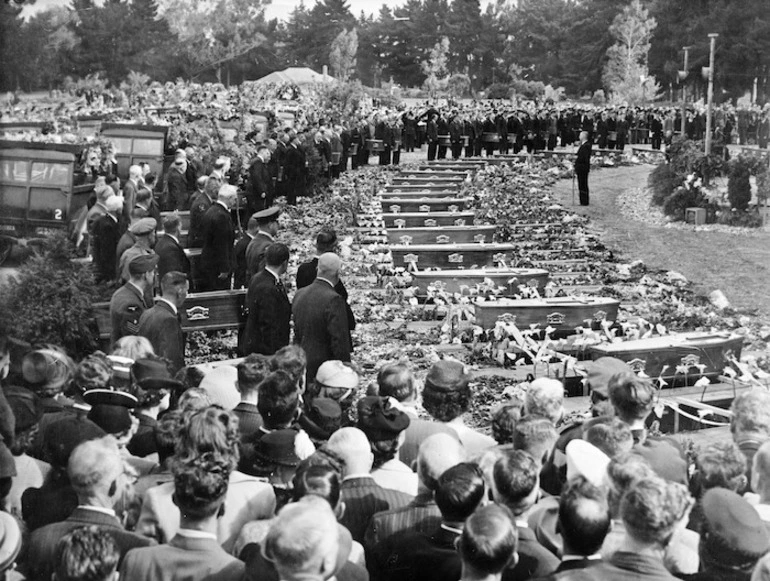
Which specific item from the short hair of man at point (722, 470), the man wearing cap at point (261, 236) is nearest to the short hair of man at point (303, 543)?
the short hair of man at point (722, 470)

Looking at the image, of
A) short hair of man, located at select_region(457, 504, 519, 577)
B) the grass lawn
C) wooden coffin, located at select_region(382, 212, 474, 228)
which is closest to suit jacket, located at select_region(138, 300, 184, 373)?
short hair of man, located at select_region(457, 504, 519, 577)

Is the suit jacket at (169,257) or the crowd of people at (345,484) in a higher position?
the suit jacket at (169,257)

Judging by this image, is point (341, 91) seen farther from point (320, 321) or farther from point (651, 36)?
point (320, 321)

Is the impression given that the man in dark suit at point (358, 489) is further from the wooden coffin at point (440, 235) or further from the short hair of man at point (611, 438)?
the wooden coffin at point (440, 235)

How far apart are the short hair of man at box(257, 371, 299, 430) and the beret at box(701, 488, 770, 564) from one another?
201 cm

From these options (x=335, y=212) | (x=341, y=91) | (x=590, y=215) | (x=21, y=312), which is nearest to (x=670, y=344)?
(x=21, y=312)

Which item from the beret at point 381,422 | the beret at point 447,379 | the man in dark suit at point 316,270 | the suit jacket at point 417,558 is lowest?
the suit jacket at point 417,558

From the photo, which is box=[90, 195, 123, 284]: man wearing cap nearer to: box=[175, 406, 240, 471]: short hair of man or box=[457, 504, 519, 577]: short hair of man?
box=[175, 406, 240, 471]: short hair of man

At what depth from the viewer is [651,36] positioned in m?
32.8

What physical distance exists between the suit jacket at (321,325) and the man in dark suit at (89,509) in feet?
13.0

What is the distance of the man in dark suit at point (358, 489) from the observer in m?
4.61

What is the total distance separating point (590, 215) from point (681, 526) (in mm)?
19370

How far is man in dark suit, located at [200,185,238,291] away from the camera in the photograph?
1132cm

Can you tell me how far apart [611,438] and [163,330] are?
11.5 ft
